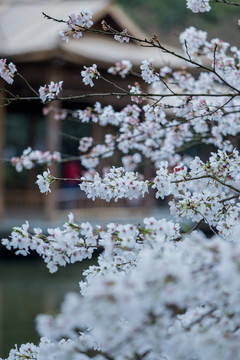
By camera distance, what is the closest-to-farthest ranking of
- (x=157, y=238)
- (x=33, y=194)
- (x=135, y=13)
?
(x=157, y=238), (x=33, y=194), (x=135, y=13)

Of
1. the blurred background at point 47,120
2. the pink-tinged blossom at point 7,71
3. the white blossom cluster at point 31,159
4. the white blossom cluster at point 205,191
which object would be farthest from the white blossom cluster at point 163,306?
the blurred background at point 47,120

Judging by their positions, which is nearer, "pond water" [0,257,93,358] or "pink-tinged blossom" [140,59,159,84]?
"pink-tinged blossom" [140,59,159,84]

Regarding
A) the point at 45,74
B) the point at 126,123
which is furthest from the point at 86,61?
the point at 126,123

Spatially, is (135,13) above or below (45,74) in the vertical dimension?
above

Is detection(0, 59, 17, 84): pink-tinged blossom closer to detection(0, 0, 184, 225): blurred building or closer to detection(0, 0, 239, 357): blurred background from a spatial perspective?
detection(0, 0, 239, 357): blurred background

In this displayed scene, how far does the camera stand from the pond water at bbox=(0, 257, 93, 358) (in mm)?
5109

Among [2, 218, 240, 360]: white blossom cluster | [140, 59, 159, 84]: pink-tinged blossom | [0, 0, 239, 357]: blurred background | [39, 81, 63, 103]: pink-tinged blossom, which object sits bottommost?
[2, 218, 240, 360]: white blossom cluster

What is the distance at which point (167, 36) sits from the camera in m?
29.5

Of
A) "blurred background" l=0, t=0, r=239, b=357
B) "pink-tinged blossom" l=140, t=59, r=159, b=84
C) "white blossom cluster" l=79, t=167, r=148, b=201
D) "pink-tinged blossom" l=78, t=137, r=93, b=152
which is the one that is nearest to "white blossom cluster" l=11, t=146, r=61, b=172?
"pink-tinged blossom" l=78, t=137, r=93, b=152

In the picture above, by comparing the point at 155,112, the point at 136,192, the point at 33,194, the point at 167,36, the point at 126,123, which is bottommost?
the point at 136,192

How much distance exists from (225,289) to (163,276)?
0.20 meters

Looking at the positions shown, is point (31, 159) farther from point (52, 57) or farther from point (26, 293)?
point (52, 57)

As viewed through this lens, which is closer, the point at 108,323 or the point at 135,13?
the point at 108,323

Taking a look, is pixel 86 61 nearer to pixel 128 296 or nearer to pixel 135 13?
pixel 128 296
